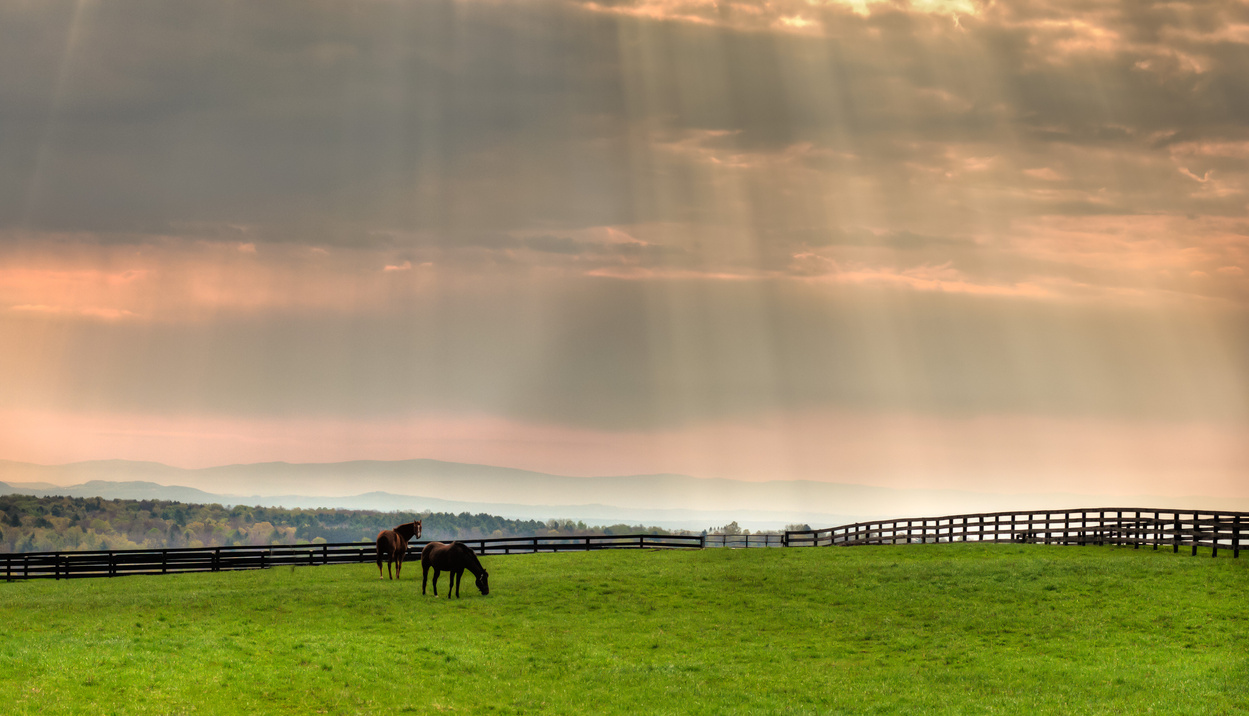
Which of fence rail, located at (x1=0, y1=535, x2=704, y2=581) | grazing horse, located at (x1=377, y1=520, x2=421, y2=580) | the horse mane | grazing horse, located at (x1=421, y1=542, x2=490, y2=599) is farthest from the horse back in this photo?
fence rail, located at (x1=0, y1=535, x2=704, y2=581)

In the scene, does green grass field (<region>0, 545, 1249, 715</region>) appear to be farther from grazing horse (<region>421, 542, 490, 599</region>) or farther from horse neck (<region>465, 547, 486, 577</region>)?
horse neck (<region>465, 547, 486, 577</region>)

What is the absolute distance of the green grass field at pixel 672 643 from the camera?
18.0m

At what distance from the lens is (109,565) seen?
43938mm

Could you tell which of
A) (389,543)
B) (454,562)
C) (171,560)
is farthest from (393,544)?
(171,560)

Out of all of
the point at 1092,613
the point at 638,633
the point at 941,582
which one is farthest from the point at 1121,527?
the point at 638,633

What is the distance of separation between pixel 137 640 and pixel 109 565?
2571 cm

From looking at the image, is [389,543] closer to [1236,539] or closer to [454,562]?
[454,562]

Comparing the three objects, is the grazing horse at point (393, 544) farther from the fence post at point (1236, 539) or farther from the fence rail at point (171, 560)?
the fence post at point (1236, 539)

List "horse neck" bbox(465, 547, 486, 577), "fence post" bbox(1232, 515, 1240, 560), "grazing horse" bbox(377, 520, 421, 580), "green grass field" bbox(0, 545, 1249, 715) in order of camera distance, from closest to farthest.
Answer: "green grass field" bbox(0, 545, 1249, 715), "horse neck" bbox(465, 547, 486, 577), "fence post" bbox(1232, 515, 1240, 560), "grazing horse" bbox(377, 520, 421, 580)

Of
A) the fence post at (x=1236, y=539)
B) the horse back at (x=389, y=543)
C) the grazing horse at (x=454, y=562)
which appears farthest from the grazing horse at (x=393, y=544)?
the fence post at (x=1236, y=539)

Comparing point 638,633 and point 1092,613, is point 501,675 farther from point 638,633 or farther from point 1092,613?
point 1092,613

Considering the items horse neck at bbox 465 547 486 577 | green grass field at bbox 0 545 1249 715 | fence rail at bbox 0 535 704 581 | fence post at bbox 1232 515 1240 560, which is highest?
fence post at bbox 1232 515 1240 560

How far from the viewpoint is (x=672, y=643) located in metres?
23.4

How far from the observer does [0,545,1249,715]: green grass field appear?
1802cm
